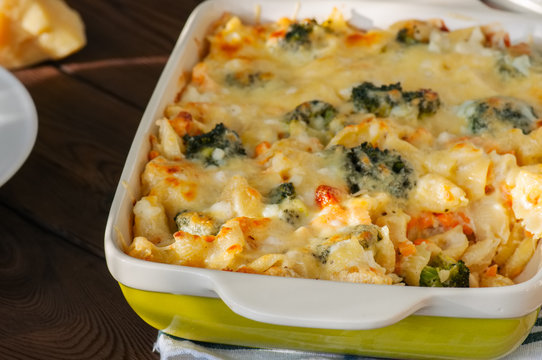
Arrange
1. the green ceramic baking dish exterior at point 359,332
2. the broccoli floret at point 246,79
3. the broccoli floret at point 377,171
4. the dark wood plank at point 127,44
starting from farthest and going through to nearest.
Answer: the dark wood plank at point 127,44
the broccoli floret at point 246,79
the broccoli floret at point 377,171
the green ceramic baking dish exterior at point 359,332

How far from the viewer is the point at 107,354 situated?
1764 millimetres

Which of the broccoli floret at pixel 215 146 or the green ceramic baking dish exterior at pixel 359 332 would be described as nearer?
the green ceramic baking dish exterior at pixel 359 332

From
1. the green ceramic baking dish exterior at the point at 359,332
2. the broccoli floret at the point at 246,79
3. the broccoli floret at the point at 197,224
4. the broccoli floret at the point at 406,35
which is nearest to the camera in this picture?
the green ceramic baking dish exterior at the point at 359,332

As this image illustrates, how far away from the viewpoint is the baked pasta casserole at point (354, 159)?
1595 millimetres

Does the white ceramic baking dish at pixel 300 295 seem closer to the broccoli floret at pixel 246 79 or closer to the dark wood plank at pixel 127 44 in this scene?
the broccoli floret at pixel 246 79

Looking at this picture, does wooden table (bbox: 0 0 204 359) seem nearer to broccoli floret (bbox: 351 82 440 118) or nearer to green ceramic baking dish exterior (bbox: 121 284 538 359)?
green ceramic baking dish exterior (bbox: 121 284 538 359)

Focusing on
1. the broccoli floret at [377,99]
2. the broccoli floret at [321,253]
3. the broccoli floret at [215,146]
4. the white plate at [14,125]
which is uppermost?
the broccoli floret at [377,99]

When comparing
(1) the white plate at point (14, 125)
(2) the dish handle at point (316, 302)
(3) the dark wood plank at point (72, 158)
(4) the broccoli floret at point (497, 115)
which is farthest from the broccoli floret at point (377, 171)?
(1) the white plate at point (14, 125)

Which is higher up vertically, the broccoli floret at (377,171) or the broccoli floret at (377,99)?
the broccoli floret at (377,99)

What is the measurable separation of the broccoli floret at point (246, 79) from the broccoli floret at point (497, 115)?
0.56 metres

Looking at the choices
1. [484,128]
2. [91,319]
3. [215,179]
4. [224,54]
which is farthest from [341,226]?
[224,54]

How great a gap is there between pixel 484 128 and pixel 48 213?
4.06ft

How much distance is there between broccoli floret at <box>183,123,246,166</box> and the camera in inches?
72.8

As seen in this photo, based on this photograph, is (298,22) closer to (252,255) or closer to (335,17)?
(335,17)
